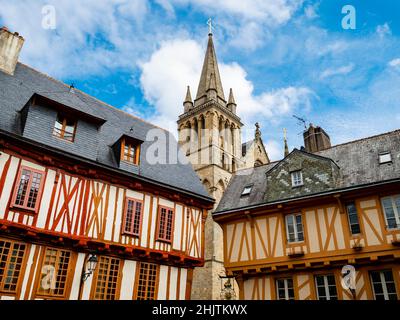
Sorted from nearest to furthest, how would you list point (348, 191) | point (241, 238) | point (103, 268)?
point (103, 268) < point (348, 191) < point (241, 238)

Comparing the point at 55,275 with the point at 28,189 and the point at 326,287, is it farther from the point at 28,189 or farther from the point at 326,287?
the point at 326,287

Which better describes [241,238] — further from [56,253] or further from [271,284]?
[56,253]

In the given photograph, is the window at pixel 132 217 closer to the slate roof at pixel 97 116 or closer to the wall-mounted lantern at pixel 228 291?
the slate roof at pixel 97 116

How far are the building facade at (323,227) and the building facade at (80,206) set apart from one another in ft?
6.42

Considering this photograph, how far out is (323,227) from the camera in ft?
39.0

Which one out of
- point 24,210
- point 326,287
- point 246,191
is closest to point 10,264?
point 24,210

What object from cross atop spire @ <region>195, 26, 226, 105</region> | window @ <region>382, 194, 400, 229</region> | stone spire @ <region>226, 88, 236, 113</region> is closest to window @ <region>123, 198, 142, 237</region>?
window @ <region>382, 194, 400, 229</region>

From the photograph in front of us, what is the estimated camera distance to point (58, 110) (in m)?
11.1

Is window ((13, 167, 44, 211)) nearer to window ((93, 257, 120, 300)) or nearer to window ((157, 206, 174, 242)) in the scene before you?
window ((93, 257, 120, 300))

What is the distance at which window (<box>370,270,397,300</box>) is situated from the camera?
34.1 ft

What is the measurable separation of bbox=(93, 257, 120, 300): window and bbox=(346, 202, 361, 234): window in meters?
7.85

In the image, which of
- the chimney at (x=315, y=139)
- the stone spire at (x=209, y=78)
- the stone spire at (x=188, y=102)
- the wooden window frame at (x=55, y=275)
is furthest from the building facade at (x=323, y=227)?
the stone spire at (x=188, y=102)
